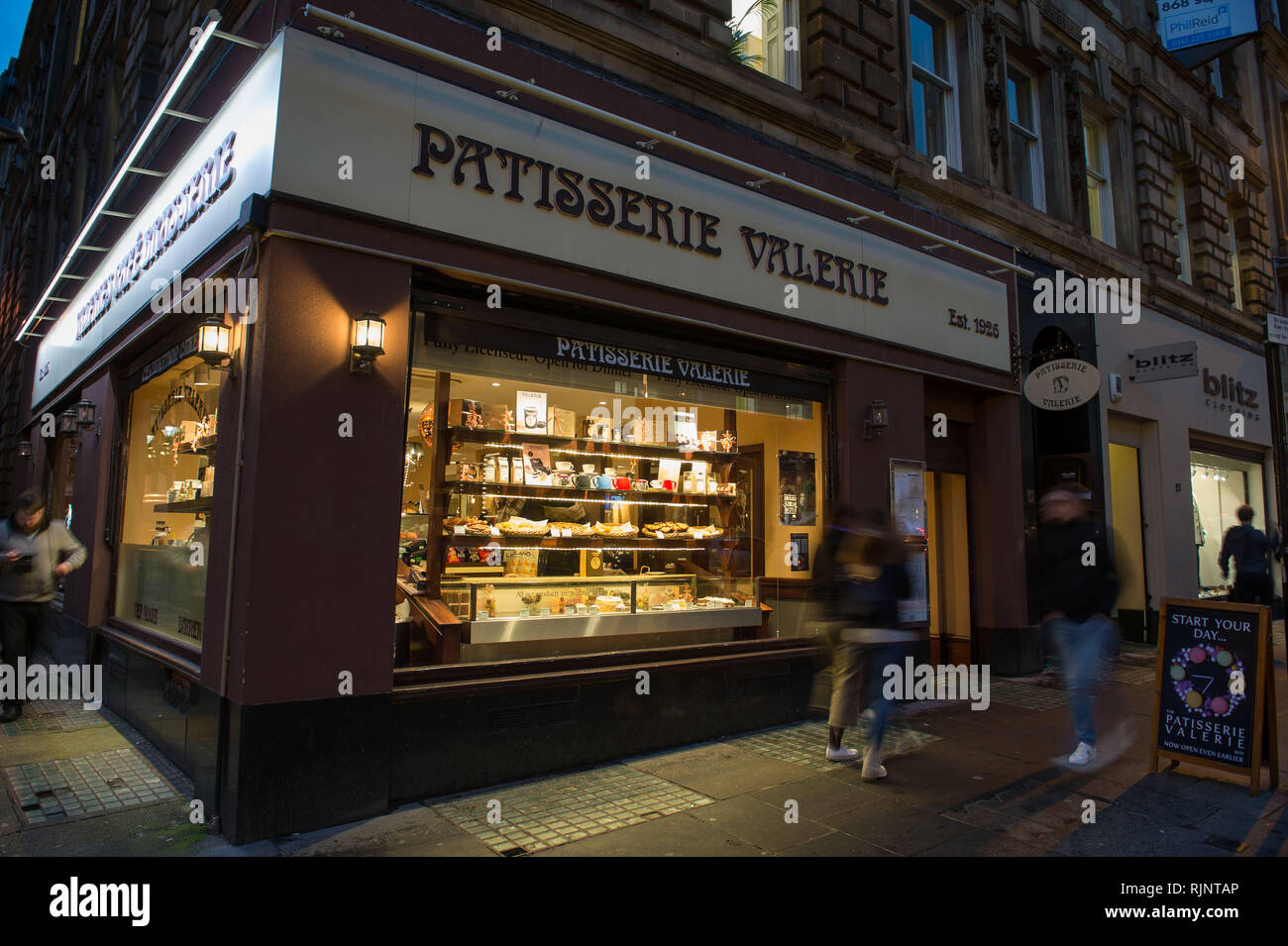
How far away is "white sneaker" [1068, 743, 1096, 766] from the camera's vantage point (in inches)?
229

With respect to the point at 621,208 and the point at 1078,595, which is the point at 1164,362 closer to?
the point at 1078,595

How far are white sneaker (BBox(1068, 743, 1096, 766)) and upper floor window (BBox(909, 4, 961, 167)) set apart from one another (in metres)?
7.93

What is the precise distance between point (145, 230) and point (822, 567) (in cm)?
744

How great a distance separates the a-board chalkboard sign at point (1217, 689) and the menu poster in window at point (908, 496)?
282cm

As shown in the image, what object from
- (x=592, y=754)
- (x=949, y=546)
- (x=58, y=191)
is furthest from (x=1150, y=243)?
(x=58, y=191)

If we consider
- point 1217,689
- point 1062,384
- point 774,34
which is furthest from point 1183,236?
point 1217,689

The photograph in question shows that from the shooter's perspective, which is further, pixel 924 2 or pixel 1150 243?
pixel 1150 243

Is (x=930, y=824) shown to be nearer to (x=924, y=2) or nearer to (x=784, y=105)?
(x=784, y=105)

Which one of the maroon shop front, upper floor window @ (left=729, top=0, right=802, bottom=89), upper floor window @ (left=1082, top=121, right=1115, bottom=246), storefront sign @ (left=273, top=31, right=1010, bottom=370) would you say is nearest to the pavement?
the maroon shop front

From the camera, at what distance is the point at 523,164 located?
584 cm

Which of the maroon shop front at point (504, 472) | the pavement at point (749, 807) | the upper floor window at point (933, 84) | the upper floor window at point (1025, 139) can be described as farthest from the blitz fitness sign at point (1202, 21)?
the pavement at point (749, 807)

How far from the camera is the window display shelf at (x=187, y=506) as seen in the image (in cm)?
650

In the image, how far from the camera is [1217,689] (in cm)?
547

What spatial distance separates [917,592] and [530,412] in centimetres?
493
